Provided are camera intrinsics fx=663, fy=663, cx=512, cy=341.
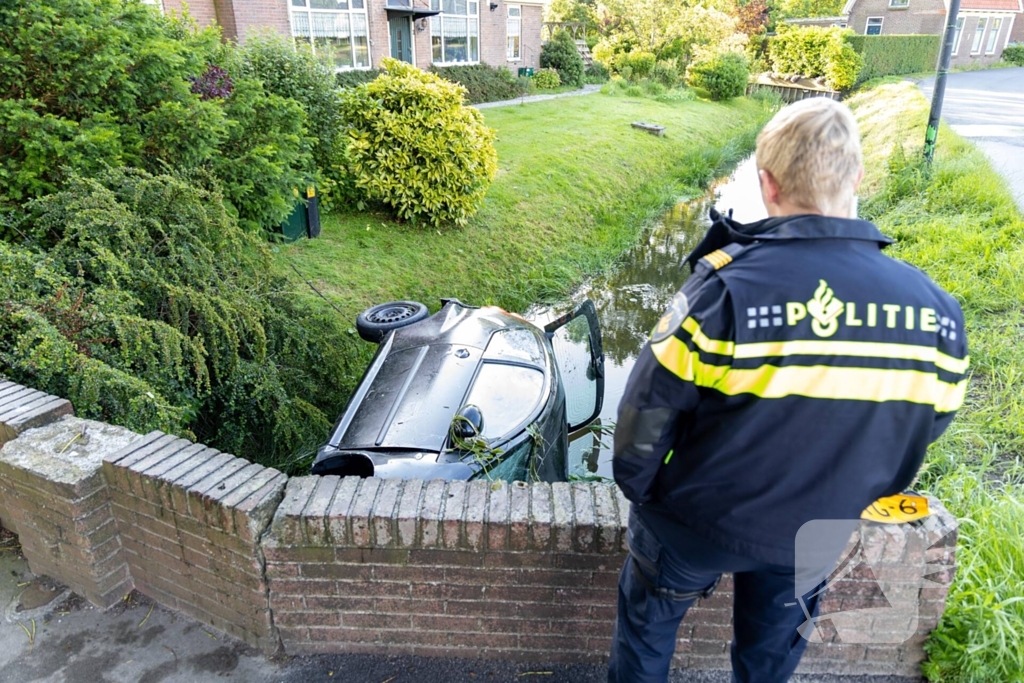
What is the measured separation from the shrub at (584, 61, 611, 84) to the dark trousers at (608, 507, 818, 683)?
93.4 ft

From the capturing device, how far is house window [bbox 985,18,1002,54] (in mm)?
42250

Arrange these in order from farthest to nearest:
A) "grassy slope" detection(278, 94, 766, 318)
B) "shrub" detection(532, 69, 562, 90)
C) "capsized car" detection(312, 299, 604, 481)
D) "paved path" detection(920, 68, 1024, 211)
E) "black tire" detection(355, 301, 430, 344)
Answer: "shrub" detection(532, 69, 562, 90)
"paved path" detection(920, 68, 1024, 211)
"grassy slope" detection(278, 94, 766, 318)
"black tire" detection(355, 301, 430, 344)
"capsized car" detection(312, 299, 604, 481)

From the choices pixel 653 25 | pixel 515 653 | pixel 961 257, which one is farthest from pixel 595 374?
pixel 653 25

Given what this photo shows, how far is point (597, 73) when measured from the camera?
28.5 metres

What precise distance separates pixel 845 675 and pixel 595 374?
3553 mm

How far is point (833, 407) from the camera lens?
1.55 m

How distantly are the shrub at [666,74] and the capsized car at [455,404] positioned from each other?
24.3 meters

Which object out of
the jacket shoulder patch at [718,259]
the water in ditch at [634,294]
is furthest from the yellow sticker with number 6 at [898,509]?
the water in ditch at [634,294]

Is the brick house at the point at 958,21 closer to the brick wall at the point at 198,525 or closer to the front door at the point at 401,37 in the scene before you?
the front door at the point at 401,37

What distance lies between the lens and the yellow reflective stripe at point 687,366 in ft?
5.14

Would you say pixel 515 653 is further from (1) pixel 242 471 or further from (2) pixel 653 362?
(2) pixel 653 362

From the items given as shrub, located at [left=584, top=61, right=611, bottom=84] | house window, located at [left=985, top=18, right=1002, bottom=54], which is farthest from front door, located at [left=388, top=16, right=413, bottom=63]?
house window, located at [left=985, top=18, right=1002, bottom=54]

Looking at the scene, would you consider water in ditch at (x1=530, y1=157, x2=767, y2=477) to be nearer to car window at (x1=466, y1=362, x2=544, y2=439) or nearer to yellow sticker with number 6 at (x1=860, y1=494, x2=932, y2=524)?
car window at (x1=466, y1=362, x2=544, y2=439)

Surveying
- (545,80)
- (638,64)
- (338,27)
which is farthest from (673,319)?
(638,64)
